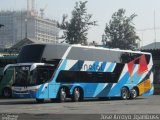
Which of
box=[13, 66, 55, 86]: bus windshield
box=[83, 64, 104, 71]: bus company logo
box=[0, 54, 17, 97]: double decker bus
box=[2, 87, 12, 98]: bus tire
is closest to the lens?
box=[13, 66, 55, 86]: bus windshield

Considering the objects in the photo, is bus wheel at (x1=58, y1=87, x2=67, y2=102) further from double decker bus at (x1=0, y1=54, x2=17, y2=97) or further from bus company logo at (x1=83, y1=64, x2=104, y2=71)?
double decker bus at (x1=0, y1=54, x2=17, y2=97)

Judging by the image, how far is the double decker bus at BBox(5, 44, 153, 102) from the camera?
27.0 m

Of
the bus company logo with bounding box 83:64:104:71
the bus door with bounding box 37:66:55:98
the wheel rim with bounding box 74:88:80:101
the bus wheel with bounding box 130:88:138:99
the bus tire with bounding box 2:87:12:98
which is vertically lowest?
the bus tire with bounding box 2:87:12:98

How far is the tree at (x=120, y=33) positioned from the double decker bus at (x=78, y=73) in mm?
43467

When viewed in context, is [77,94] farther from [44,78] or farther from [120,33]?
[120,33]

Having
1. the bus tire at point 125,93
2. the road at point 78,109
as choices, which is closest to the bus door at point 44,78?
the road at point 78,109

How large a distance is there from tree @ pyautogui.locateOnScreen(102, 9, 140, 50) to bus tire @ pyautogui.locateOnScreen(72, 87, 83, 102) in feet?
160

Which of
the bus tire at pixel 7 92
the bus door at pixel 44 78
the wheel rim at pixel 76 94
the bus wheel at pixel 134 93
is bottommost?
the bus tire at pixel 7 92

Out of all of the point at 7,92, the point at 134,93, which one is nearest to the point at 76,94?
the point at 134,93

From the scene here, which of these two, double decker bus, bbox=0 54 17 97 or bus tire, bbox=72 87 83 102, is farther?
double decker bus, bbox=0 54 17 97

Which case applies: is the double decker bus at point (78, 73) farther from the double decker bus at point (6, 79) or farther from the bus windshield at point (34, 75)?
the double decker bus at point (6, 79)

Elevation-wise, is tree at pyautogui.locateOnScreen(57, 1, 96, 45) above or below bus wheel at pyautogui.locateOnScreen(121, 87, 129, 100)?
above

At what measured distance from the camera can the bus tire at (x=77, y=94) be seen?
29.1 meters

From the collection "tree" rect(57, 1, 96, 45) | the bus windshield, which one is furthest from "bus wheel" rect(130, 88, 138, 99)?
"tree" rect(57, 1, 96, 45)
